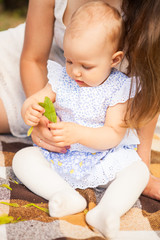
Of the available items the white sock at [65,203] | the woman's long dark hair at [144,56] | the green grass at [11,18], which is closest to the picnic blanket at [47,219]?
the white sock at [65,203]

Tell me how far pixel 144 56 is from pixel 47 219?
23.6 inches

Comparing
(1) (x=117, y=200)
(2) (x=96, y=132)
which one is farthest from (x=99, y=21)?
(1) (x=117, y=200)

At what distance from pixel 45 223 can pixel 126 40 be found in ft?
2.13

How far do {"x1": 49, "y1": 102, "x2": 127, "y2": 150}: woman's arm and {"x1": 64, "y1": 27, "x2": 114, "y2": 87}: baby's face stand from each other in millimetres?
127

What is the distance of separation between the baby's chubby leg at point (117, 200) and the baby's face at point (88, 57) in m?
0.32

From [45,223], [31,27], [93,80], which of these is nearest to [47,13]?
[31,27]

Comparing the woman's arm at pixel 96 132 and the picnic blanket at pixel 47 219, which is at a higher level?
the woman's arm at pixel 96 132

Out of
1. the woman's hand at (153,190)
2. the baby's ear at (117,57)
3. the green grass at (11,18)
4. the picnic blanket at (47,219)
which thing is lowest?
the green grass at (11,18)

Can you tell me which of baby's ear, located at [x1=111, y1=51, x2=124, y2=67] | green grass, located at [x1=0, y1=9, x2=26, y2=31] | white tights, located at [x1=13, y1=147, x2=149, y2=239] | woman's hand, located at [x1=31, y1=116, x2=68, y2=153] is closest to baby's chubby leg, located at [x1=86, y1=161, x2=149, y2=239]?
white tights, located at [x1=13, y1=147, x2=149, y2=239]

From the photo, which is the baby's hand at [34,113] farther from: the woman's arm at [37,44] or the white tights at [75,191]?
the woman's arm at [37,44]

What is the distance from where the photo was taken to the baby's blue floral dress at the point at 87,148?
1235mm

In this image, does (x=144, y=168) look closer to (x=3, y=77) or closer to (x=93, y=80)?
(x=93, y=80)

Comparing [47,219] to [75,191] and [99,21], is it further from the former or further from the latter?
[99,21]

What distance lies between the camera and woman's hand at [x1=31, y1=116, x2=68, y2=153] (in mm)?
1302
